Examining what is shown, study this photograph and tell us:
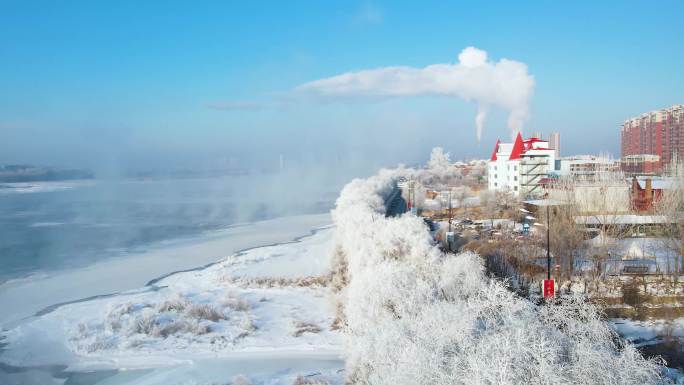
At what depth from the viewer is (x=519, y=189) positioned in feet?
84.4

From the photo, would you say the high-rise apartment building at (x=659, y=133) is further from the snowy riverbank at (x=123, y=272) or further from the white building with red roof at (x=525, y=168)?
the snowy riverbank at (x=123, y=272)

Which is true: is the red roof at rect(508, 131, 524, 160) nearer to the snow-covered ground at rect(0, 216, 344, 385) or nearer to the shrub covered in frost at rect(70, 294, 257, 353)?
the snow-covered ground at rect(0, 216, 344, 385)

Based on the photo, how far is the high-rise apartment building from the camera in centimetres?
3262

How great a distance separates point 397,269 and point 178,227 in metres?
18.9

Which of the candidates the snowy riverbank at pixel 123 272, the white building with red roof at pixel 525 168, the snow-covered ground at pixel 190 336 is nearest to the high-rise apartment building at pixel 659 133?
the white building with red roof at pixel 525 168

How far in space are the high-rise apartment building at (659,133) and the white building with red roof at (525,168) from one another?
9.30 m

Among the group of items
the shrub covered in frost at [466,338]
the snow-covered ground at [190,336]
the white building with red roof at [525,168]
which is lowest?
the snow-covered ground at [190,336]

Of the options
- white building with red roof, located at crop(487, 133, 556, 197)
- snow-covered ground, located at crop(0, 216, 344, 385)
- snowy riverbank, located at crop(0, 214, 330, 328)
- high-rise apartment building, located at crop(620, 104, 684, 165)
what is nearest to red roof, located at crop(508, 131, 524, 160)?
white building with red roof, located at crop(487, 133, 556, 197)

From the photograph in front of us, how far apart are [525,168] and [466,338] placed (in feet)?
74.7

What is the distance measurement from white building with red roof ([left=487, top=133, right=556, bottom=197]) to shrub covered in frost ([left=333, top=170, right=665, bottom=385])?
18.1 metres

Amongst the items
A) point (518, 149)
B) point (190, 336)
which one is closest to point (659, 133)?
point (518, 149)

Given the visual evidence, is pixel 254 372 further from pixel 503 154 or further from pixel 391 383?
pixel 503 154

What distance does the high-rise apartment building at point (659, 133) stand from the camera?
32625 mm

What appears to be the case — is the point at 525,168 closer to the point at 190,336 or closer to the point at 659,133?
the point at 659,133
